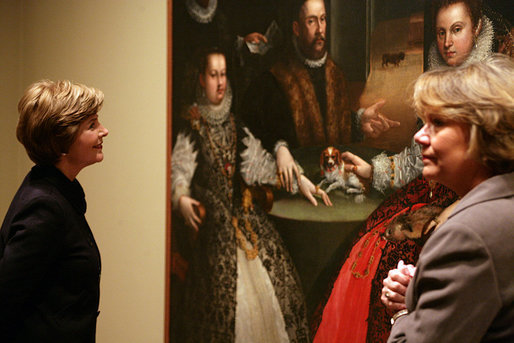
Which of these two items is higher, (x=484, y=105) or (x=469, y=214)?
(x=484, y=105)

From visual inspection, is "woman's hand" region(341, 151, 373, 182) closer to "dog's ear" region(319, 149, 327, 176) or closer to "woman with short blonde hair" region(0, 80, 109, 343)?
"dog's ear" region(319, 149, 327, 176)

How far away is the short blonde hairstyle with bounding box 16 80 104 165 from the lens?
2129mm

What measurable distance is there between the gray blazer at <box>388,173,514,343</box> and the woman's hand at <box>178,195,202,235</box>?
5.88ft

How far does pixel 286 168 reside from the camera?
2707 millimetres

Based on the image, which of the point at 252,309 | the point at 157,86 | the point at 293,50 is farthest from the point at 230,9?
the point at 252,309

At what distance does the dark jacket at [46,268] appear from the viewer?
6.35 ft

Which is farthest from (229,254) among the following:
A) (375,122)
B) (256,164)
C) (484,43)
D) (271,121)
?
(484,43)

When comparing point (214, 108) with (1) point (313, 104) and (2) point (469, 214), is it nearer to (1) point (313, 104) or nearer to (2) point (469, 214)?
(1) point (313, 104)

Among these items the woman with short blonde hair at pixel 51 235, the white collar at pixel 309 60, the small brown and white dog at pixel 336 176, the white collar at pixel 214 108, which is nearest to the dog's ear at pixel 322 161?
the small brown and white dog at pixel 336 176

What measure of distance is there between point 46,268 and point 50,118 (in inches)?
21.3

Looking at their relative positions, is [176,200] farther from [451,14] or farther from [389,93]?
[451,14]

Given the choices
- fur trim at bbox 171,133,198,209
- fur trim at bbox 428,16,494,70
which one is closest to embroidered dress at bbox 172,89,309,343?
fur trim at bbox 171,133,198,209

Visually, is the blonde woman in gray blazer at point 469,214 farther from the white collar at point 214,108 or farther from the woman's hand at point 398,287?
the white collar at point 214,108

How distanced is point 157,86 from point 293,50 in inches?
38.0
